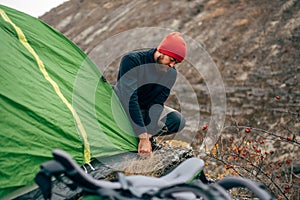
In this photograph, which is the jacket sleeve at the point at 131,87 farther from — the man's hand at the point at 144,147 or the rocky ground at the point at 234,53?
the rocky ground at the point at 234,53

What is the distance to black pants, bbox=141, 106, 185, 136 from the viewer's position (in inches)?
192

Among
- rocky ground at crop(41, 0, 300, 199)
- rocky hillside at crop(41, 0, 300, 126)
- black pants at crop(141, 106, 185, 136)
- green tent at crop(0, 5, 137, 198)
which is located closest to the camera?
green tent at crop(0, 5, 137, 198)

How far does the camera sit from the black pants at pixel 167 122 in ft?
16.0

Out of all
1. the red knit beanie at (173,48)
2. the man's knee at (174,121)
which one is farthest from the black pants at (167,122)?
the red knit beanie at (173,48)

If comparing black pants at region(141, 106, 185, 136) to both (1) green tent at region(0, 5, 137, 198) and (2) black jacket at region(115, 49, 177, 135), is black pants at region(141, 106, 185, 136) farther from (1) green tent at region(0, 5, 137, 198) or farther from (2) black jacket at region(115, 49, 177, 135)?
(1) green tent at region(0, 5, 137, 198)

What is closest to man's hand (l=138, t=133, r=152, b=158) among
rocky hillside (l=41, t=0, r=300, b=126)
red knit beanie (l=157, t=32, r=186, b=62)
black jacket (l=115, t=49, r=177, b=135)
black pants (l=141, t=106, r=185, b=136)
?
black jacket (l=115, t=49, r=177, b=135)

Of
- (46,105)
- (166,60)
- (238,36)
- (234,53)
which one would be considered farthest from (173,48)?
(238,36)

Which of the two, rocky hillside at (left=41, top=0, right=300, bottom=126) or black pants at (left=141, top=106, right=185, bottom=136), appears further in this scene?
rocky hillside at (left=41, top=0, right=300, bottom=126)

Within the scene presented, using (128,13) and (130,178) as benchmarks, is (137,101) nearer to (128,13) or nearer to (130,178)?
(130,178)

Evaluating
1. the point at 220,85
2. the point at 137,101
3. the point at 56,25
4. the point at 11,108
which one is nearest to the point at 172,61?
the point at 137,101

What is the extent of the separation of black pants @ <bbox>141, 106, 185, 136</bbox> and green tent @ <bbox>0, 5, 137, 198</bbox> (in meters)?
0.44

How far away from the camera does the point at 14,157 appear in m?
3.40

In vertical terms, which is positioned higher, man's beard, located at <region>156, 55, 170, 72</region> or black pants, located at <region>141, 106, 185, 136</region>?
man's beard, located at <region>156, 55, 170, 72</region>

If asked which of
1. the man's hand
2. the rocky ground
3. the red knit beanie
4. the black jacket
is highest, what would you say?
the red knit beanie
